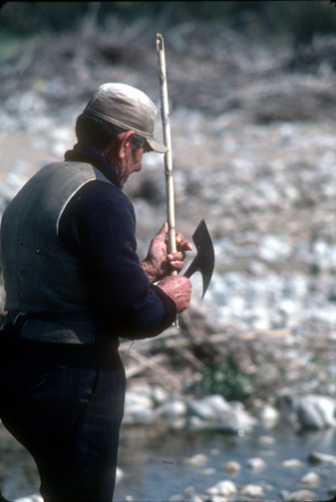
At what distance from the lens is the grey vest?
87.5 inches

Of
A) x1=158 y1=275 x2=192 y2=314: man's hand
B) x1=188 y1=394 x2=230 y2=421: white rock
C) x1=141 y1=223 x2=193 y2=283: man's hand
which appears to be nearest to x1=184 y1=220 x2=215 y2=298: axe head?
x1=141 y1=223 x2=193 y2=283: man's hand

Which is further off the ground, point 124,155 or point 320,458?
point 124,155

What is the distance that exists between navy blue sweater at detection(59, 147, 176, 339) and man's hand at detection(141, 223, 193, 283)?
245mm

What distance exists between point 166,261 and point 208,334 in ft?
9.49

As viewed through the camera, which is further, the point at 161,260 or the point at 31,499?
the point at 31,499

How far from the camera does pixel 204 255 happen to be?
2.69m

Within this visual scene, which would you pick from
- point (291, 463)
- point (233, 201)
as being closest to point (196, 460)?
point (291, 463)

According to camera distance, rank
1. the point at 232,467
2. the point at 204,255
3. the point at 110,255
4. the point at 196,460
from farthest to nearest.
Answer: the point at 196,460 < the point at 232,467 < the point at 204,255 < the point at 110,255

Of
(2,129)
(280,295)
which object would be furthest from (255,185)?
(2,129)

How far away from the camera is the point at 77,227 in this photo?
219cm

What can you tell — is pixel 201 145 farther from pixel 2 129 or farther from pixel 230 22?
pixel 230 22

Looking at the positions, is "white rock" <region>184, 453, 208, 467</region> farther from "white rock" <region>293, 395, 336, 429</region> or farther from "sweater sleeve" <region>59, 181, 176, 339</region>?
"sweater sleeve" <region>59, 181, 176, 339</region>

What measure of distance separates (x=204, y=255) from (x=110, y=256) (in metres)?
0.57

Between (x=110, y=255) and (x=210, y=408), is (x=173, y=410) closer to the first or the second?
(x=210, y=408)
